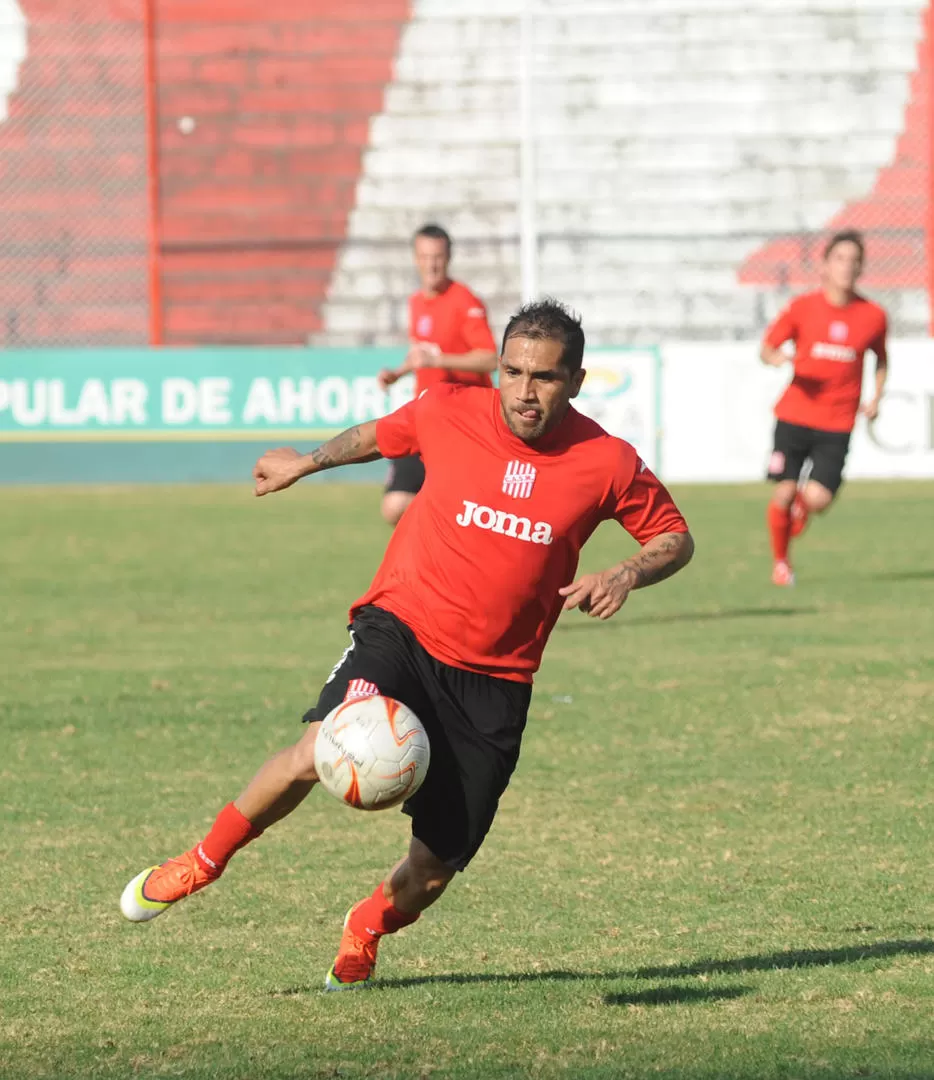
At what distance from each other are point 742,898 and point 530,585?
156 centimetres

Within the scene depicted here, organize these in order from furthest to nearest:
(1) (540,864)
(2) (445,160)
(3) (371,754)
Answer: (2) (445,160) < (1) (540,864) < (3) (371,754)

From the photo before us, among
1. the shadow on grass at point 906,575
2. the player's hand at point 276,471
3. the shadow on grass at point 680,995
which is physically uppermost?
the player's hand at point 276,471

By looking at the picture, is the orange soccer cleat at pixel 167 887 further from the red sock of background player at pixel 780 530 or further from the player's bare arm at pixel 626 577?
the red sock of background player at pixel 780 530

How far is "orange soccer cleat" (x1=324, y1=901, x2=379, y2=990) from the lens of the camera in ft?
16.7

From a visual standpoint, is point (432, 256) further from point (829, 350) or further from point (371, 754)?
point (371, 754)

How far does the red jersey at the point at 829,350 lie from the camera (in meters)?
14.4

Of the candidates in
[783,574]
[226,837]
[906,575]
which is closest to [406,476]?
[783,574]

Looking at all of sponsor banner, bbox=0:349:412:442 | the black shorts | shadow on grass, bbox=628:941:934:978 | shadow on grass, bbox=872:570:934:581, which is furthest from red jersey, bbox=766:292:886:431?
shadow on grass, bbox=628:941:934:978

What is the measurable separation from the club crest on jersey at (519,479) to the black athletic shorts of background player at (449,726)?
0.47m

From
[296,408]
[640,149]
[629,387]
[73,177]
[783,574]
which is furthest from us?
[73,177]

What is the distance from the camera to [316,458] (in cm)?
533

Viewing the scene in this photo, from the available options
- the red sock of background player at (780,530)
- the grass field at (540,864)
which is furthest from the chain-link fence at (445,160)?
the grass field at (540,864)

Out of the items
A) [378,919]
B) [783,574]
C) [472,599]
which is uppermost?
[472,599]

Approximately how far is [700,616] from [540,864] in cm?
650
